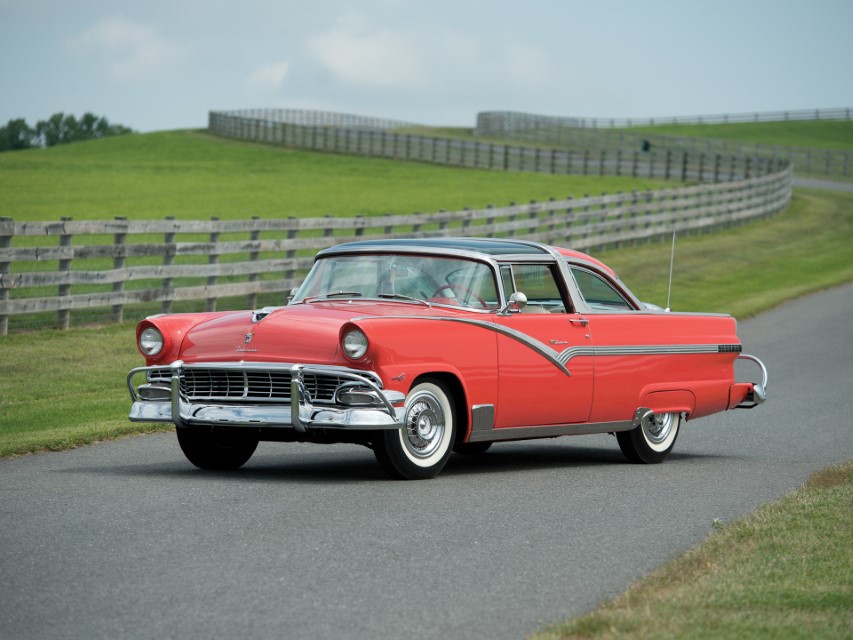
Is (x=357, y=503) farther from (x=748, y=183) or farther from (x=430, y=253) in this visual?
(x=748, y=183)

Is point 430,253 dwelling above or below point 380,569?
above

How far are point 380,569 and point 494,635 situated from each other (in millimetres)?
1163

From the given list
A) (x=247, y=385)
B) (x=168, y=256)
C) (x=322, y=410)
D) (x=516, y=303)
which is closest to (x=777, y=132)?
(x=168, y=256)

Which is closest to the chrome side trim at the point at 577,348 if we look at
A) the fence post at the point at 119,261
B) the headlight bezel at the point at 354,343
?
the headlight bezel at the point at 354,343

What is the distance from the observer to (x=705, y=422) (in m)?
13.7

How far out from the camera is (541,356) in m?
9.77

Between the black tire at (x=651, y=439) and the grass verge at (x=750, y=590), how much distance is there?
2.79 metres

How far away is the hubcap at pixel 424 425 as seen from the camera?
8.93 meters

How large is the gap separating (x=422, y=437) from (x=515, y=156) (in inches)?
2301

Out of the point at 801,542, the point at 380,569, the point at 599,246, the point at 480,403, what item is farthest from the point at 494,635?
the point at 599,246

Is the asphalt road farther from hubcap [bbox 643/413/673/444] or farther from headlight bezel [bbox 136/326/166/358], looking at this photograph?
headlight bezel [bbox 136/326/166/358]

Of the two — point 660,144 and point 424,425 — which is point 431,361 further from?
point 660,144

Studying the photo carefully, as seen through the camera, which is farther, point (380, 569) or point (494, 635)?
point (380, 569)

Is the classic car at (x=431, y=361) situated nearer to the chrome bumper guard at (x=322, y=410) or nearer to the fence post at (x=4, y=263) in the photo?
the chrome bumper guard at (x=322, y=410)
